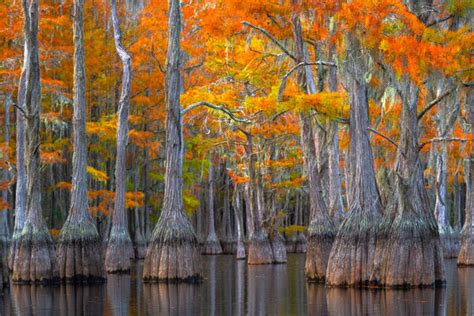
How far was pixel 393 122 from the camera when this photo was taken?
2705 centimetres

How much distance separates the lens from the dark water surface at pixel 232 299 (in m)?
15.9

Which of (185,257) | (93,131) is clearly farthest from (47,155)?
(185,257)

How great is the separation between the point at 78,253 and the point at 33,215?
145cm

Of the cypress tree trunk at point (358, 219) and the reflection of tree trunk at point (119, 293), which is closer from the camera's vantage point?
the reflection of tree trunk at point (119, 293)

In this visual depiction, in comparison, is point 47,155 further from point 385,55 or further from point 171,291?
point 385,55

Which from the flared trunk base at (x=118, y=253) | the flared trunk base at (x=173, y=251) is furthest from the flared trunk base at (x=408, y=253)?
the flared trunk base at (x=118, y=253)

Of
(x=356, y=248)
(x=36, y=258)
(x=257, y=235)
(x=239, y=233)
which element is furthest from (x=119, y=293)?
(x=239, y=233)

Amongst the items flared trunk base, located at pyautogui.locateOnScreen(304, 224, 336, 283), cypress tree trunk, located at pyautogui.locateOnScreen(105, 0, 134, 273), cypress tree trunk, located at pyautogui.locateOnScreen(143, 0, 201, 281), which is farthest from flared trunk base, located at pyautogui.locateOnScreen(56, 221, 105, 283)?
cypress tree trunk, located at pyautogui.locateOnScreen(105, 0, 134, 273)

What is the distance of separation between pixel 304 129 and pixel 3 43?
12.7 m

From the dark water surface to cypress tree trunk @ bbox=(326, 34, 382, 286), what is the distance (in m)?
0.52

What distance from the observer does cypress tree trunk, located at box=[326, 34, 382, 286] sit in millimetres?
19078

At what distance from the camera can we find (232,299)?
19.2m

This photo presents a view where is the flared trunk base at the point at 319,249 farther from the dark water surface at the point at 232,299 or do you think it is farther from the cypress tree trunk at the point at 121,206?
the cypress tree trunk at the point at 121,206

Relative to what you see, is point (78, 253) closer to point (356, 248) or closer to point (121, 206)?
point (356, 248)
